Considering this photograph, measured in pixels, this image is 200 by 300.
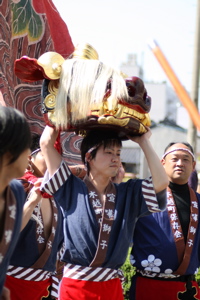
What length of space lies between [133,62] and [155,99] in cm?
702

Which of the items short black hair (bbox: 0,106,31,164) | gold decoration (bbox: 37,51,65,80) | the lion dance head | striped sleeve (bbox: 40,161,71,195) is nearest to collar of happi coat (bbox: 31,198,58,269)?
striped sleeve (bbox: 40,161,71,195)

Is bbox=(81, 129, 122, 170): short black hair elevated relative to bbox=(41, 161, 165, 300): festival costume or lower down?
elevated

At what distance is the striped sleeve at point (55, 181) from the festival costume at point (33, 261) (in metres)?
0.23

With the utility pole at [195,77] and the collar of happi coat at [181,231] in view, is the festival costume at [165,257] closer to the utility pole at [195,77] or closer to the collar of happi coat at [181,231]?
the collar of happi coat at [181,231]

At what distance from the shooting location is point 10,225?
7.75ft

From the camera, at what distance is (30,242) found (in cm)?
367

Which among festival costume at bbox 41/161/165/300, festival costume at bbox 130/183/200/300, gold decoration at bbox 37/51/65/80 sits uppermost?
gold decoration at bbox 37/51/65/80

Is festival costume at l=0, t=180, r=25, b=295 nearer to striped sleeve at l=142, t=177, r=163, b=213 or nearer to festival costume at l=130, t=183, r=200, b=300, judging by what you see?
striped sleeve at l=142, t=177, r=163, b=213

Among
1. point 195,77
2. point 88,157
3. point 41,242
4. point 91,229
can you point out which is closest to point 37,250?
point 41,242

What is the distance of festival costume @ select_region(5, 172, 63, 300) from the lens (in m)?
3.63

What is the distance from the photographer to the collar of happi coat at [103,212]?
129 inches

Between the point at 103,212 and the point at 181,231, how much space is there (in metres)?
1.01

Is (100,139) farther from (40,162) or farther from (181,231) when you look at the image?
(181,231)

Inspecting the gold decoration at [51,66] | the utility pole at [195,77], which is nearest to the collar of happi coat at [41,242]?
the gold decoration at [51,66]
